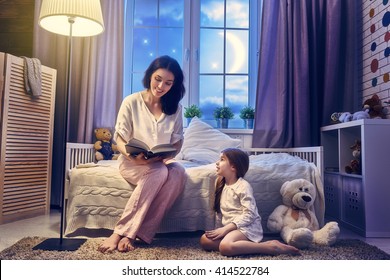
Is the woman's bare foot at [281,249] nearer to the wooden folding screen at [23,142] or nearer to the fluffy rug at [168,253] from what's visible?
the fluffy rug at [168,253]

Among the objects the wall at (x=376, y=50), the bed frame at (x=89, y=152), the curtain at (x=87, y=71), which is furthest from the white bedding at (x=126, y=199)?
the wall at (x=376, y=50)

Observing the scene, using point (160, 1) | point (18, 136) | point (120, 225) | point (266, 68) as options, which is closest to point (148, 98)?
point (120, 225)

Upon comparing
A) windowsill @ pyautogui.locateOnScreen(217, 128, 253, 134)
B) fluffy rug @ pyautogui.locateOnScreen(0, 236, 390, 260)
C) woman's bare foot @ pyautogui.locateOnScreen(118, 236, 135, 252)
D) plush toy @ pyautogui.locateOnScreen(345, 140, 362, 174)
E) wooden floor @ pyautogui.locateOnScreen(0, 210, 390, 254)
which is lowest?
wooden floor @ pyautogui.locateOnScreen(0, 210, 390, 254)

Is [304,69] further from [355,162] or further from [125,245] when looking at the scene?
[125,245]

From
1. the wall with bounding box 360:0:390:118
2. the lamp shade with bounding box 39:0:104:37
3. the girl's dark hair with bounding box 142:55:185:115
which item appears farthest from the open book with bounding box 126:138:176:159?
the wall with bounding box 360:0:390:118

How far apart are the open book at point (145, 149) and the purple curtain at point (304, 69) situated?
1096mm

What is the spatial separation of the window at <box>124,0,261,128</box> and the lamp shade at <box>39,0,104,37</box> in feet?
2.42

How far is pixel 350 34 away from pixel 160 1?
135cm

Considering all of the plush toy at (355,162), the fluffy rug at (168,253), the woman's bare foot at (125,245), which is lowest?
the fluffy rug at (168,253)

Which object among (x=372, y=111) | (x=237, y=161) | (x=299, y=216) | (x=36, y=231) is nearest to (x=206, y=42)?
(x=372, y=111)

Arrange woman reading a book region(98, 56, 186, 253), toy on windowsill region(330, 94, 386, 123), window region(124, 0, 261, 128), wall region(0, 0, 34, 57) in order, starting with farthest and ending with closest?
window region(124, 0, 261, 128)
wall region(0, 0, 34, 57)
toy on windowsill region(330, 94, 386, 123)
woman reading a book region(98, 56, 186, 253)

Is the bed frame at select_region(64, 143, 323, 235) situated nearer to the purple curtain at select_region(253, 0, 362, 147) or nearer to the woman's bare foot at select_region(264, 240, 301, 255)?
the purple curtain at select_region(253, 0, 362, 147)

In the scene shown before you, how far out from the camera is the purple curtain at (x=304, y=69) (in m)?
2.23

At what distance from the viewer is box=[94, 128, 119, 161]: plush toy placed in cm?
218
